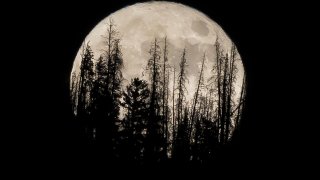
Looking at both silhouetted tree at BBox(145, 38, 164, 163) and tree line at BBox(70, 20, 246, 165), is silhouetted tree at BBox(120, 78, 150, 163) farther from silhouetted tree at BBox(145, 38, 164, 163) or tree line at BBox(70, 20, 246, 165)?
silhouetted tree at BBox(145, 38, 164, 163)

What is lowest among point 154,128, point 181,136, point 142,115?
point 181,136

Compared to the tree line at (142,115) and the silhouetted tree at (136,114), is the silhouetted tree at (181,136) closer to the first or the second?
the tree line at (142,115)

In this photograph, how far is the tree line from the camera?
21406 millimetres

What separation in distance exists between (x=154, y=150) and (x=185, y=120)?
498 cm

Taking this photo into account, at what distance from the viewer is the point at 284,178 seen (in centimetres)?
1566

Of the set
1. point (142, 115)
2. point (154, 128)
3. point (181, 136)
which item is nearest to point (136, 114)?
point (142, 115)

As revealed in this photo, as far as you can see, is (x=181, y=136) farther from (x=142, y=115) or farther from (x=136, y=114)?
(x=136, y=114)

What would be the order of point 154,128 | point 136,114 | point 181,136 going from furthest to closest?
point 136,114, point 181,136, point 154,128

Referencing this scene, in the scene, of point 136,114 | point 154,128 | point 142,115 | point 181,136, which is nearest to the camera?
point 154,128

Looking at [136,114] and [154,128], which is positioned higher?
[136,114]

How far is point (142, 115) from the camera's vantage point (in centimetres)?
2559

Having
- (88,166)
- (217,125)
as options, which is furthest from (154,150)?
(88,166)

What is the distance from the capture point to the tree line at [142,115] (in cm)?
2141

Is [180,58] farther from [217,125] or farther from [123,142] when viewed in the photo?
[123,142]
